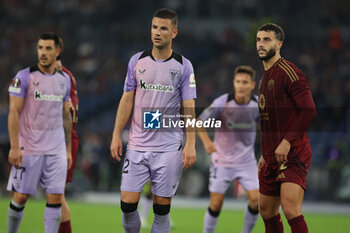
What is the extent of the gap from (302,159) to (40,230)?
5.51m

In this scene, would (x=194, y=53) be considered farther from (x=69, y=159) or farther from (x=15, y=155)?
(x=15, y=155)

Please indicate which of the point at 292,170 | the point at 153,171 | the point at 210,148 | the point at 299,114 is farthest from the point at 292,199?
the point at 210,148

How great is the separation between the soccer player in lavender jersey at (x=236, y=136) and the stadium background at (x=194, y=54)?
314 inches

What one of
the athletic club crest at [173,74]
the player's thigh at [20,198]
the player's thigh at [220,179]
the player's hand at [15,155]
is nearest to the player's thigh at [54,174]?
the player's thigh at [20,198]

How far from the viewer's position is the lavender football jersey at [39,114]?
731 cm

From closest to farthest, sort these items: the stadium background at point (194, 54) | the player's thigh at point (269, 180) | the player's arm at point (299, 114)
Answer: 1. the player's arm at point (299, 114)
2. the player's thigh at point (269, 180)
3. the stadium background at point (194, 54)

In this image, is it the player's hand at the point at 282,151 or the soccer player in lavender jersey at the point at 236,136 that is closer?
the player's hand at the point at 282,151

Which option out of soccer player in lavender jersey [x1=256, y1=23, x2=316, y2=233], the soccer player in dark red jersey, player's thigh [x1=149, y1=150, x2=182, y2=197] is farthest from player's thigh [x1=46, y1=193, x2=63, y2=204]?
soccer player in lavender jersey [x1=256, y1=23, x2=316, y2=233]

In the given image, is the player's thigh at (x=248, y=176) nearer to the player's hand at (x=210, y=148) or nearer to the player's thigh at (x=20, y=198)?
the player's hand at (x=210, y=148)

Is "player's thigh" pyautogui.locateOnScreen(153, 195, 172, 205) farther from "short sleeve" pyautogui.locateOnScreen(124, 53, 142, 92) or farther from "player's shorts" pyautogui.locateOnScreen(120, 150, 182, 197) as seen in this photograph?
"short sleeve" pyautogui.locateOnScreen(124, 53, 142, 92)

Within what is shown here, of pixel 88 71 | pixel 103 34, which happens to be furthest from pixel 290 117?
pixel 103 34

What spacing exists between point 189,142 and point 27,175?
2.16m

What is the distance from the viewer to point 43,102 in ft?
24.1

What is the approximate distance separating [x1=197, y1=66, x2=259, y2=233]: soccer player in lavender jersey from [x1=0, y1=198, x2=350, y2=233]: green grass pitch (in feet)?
6.30
